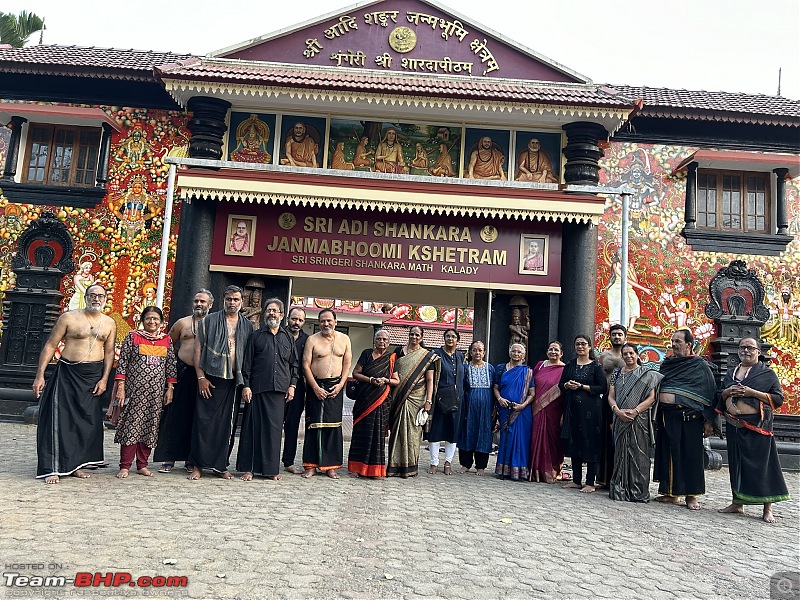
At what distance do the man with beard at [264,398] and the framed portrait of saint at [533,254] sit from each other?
16.5 feet

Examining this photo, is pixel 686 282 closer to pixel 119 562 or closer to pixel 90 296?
pixel 90 296

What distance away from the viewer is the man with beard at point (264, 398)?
6.39m

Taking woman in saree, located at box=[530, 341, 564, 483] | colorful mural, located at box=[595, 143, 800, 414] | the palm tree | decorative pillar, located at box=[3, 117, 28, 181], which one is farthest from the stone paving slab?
the palm tree

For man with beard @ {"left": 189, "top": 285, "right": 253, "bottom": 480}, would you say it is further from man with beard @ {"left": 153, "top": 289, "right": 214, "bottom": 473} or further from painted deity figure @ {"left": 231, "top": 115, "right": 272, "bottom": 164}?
painted deity figure @ {"left": 231, "top": 115, "right": 272, "bottom": 164}

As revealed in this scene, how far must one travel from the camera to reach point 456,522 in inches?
198

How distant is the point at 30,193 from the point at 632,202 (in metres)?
10.1

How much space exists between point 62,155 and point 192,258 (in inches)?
127

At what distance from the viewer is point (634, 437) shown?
6629mm

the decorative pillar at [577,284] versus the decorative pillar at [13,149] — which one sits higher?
the decorative pillar at [13,149]

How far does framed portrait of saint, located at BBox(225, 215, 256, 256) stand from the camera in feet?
33.9

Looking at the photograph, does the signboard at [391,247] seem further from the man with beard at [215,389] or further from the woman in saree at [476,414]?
the man with beard at [215,389]

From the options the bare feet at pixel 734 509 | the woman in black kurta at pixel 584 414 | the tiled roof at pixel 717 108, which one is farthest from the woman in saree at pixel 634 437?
the tiled roof at pixel 717 108

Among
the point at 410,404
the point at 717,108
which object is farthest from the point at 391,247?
the point at 717,108

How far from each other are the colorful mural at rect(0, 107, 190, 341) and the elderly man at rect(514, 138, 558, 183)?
18.2 ft
